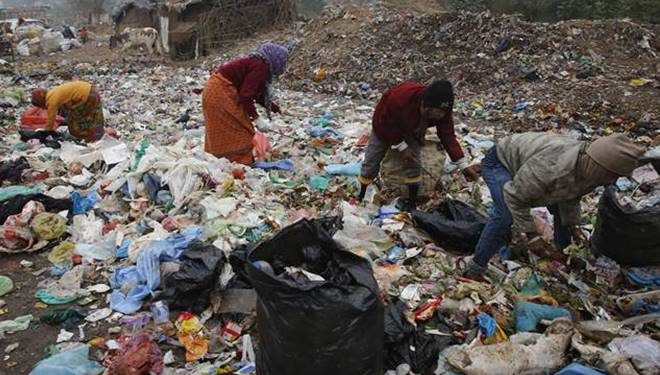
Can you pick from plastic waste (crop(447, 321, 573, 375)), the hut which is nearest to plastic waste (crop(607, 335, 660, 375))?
plastic waste (crop(447, 321, 573, 375))

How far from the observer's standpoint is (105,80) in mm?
12438

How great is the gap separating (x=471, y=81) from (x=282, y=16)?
31.8 feet

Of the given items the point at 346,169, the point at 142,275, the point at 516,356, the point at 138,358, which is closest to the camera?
the point at 516,356

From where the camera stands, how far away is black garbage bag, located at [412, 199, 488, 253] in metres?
3.60

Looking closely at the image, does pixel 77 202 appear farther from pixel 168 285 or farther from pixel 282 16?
pixel 282 16

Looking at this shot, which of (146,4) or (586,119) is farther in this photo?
(146,4)

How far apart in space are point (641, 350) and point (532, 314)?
0.52 metres

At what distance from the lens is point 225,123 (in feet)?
16.3

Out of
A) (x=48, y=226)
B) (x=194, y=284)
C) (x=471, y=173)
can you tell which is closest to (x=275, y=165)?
(x=471, y=173)

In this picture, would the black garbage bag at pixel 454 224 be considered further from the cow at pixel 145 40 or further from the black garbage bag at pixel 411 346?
the cow at pixel 145 40

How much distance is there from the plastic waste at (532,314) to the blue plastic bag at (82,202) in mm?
3448

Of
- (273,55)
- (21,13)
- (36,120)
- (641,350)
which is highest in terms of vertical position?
(273,55)

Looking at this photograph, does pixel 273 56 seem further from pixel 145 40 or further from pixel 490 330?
pixel 145 40

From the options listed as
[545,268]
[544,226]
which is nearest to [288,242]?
[545,268]
